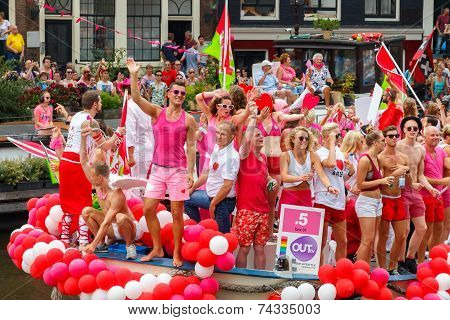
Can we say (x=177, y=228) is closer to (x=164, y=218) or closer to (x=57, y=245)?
(x=164, y=218)

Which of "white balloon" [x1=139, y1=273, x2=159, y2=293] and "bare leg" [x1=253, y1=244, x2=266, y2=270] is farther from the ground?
"bare leg" [x1=253, y1=244, x2=266, y2=270]

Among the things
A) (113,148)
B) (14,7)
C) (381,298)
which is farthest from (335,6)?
(381,298)

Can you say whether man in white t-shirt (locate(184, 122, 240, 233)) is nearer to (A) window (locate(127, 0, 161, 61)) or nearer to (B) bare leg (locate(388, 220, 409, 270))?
(B) bare leg (locate(388, 220, 409, 270))

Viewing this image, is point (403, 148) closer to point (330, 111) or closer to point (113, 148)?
point (113, 148)

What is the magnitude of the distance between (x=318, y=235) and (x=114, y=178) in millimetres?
2025

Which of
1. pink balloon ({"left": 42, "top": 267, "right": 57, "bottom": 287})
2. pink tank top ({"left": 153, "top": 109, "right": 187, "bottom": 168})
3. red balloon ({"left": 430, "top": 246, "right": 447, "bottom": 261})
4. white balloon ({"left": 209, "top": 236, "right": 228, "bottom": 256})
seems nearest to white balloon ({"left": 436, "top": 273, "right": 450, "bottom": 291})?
Result: red balloon ({"left": 430, "top": 246, "right": 447, "bottom": 261})

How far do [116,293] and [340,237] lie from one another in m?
2.24

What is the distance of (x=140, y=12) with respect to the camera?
30.9 metres

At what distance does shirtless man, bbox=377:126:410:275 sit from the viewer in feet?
39.3

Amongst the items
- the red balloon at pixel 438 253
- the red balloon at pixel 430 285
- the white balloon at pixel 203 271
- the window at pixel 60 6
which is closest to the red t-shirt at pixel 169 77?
the window at pixel 60 6

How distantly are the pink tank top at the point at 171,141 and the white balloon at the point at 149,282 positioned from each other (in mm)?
1054

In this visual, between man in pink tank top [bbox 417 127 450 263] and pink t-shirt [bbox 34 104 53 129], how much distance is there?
8327 mm

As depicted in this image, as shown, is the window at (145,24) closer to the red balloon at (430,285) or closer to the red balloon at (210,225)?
the red balloon at (210,225)

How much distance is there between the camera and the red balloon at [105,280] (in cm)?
1153
